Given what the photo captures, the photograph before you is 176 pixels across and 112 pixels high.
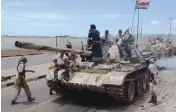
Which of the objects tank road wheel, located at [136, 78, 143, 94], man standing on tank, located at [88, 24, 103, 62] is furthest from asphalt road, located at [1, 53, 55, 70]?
tank road wheel, located at [136, 78, 143, 94]

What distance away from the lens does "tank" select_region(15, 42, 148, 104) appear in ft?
30.7

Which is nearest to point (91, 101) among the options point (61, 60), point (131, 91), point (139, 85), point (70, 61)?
point (131, 91)

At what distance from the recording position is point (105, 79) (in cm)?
950

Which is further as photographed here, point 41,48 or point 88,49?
point 88,49

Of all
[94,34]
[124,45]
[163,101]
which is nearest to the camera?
[163,101]

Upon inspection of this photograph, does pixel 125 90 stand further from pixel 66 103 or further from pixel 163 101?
pixel 66 103

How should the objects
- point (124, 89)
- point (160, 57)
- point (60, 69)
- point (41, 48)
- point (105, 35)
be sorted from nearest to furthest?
point (41, 48) → point (124, 89) → point (60, 69) → point (105, 35) → point (160, 57)

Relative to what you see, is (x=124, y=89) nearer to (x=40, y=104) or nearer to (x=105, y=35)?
(x=40, y=104)

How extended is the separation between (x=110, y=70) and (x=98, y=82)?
0.71 meters

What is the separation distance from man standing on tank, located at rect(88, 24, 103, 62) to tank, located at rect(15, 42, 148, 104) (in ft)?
1.01

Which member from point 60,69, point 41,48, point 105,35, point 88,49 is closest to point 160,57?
point 105,35

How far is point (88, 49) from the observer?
38.8ft

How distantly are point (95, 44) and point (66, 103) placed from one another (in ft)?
8.07

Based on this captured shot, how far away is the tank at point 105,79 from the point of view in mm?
9344
